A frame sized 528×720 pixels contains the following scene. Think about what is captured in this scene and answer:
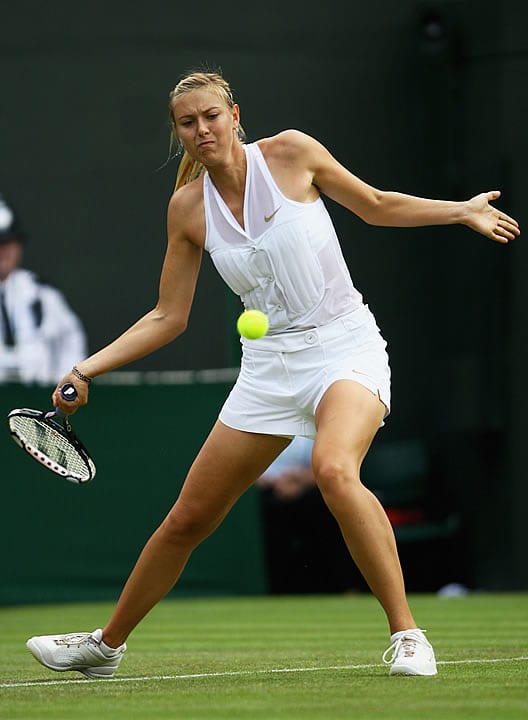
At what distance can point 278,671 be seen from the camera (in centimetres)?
515

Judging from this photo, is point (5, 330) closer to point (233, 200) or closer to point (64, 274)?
point (64, 274)

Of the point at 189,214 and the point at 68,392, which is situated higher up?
the point at 189,214

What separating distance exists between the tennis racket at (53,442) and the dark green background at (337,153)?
7426 mm

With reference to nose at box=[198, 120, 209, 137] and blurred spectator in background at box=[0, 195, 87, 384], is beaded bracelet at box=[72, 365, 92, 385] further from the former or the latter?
blurred spectator in background at box=[0, 195, 87, 384]

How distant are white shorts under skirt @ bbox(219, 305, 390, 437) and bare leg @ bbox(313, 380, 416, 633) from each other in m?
0.12

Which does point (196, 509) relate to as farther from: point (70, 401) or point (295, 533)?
point (295, 533)

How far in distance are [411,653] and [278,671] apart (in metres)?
0.73

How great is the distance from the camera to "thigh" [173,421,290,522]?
15.9ft

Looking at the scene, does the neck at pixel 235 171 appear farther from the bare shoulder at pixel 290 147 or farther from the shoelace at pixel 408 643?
the shoelace at pixel 408 643

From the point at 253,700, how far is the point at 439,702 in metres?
0.54

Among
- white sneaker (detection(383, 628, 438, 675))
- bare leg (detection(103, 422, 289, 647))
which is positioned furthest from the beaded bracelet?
white sneaker (detection(383, 628, 438, 675))

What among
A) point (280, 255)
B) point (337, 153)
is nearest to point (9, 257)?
point (337, 153)

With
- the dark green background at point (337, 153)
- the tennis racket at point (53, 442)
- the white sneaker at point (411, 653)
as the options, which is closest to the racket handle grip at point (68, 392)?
the tennis racket at point (53, 442)

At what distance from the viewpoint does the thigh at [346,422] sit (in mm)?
4559
